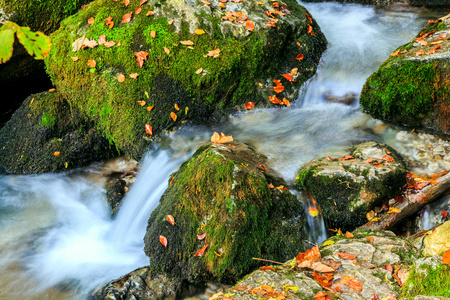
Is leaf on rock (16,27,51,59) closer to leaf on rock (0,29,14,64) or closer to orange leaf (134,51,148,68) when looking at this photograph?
leaf on rock (0,29,14,64)

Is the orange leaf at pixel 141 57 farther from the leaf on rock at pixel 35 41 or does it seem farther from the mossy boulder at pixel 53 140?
the leaf on rock at pixel 35 41

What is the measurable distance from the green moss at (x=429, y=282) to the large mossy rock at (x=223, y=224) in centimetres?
151

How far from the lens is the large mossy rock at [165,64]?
579cm

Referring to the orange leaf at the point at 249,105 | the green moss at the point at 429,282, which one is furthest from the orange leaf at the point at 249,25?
the green moss at the point at 429,282

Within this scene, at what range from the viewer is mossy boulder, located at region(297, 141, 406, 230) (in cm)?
430

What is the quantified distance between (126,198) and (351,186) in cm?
334

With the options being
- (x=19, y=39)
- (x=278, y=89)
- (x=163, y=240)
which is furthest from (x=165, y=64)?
(x=19, y=39)

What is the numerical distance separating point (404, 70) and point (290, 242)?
10.8 ft

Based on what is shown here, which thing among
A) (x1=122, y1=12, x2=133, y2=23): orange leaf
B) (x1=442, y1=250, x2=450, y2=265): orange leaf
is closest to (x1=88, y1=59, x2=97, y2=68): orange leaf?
(x1=122, y1=12, x2=133, y2=23): orange leaf

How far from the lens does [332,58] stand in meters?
7.10

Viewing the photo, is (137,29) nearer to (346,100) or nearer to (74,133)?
(74,133)

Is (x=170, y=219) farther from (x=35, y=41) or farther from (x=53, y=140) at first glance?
(x=53, y=140)

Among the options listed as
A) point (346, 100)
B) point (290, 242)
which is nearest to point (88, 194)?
point (290, 242)

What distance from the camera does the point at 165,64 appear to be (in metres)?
5.82
